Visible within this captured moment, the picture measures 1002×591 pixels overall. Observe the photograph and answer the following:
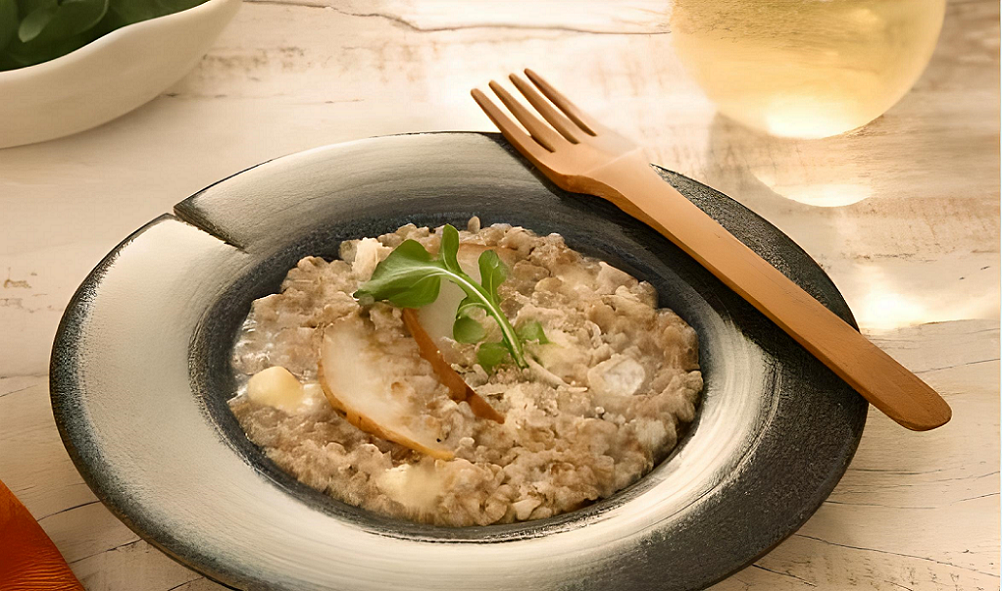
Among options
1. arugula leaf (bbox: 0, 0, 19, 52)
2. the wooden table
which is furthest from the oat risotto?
arugula leaf (bbox: 0, 0, 19, 52)

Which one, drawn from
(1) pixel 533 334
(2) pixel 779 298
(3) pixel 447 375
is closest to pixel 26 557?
(3) pixel 447 375

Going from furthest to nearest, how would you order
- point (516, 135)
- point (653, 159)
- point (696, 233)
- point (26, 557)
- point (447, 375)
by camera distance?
point (653, 159)
point (516, 135)
point (696, 233)
point (447, 375)
point (26, 557)

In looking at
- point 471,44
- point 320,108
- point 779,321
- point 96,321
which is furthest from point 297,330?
point 471,44

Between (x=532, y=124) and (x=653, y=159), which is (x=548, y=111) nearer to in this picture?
(x=532, y=124)

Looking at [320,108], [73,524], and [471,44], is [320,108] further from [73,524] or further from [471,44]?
[73,524]

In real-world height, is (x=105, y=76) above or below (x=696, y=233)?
above

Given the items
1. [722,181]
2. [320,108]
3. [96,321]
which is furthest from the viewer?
[320,108]

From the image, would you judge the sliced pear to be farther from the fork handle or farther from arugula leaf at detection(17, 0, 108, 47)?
arugula leaf at detection(17, 0, 108, 47)
